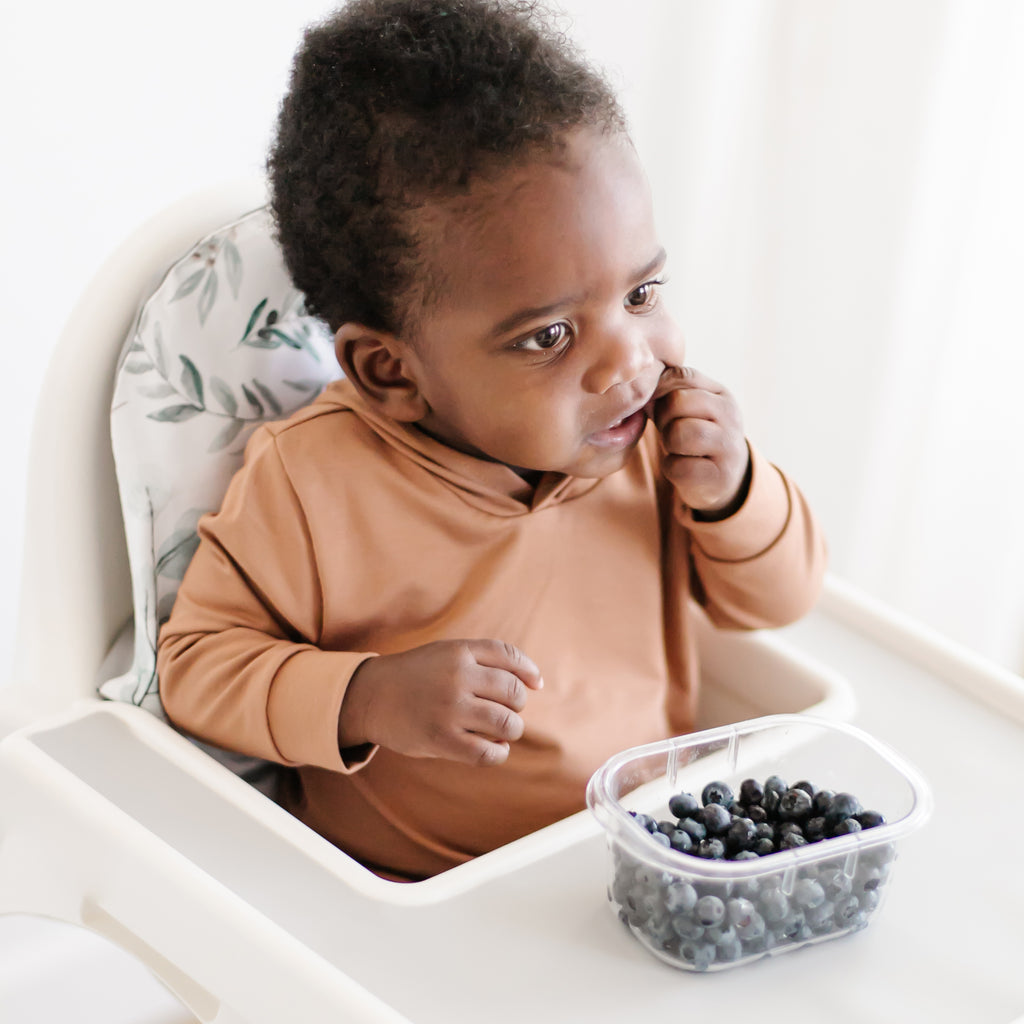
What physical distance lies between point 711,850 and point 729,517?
27 cm

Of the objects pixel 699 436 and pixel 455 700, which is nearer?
pixel 455 700

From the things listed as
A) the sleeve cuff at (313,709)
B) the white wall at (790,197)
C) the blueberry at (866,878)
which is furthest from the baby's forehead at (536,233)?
the white wall at (790,197)

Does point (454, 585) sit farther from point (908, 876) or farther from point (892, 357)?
point (892, 357)

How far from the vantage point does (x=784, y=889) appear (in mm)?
623

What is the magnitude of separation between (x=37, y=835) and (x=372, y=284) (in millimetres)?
354

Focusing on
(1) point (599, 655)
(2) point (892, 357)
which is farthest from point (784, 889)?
(2) point (892, 357)

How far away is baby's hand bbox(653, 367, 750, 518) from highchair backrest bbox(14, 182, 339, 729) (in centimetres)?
26

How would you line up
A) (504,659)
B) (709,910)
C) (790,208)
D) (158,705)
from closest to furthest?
(709,910) → (504,659) → (158,705) → (790,208)

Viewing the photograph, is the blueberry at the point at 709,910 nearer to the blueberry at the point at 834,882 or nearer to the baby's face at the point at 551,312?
the blueberry at the point at 834,882

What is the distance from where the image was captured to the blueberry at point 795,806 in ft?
2.16

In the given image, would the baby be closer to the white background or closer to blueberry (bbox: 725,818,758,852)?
blueberry (bbox: 725,818,758,852)

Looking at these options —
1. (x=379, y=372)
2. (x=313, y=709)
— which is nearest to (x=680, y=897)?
(x=313, y=709)

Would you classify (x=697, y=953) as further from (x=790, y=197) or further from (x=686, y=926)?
(x=790, y=197)

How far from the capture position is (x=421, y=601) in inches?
32.3
